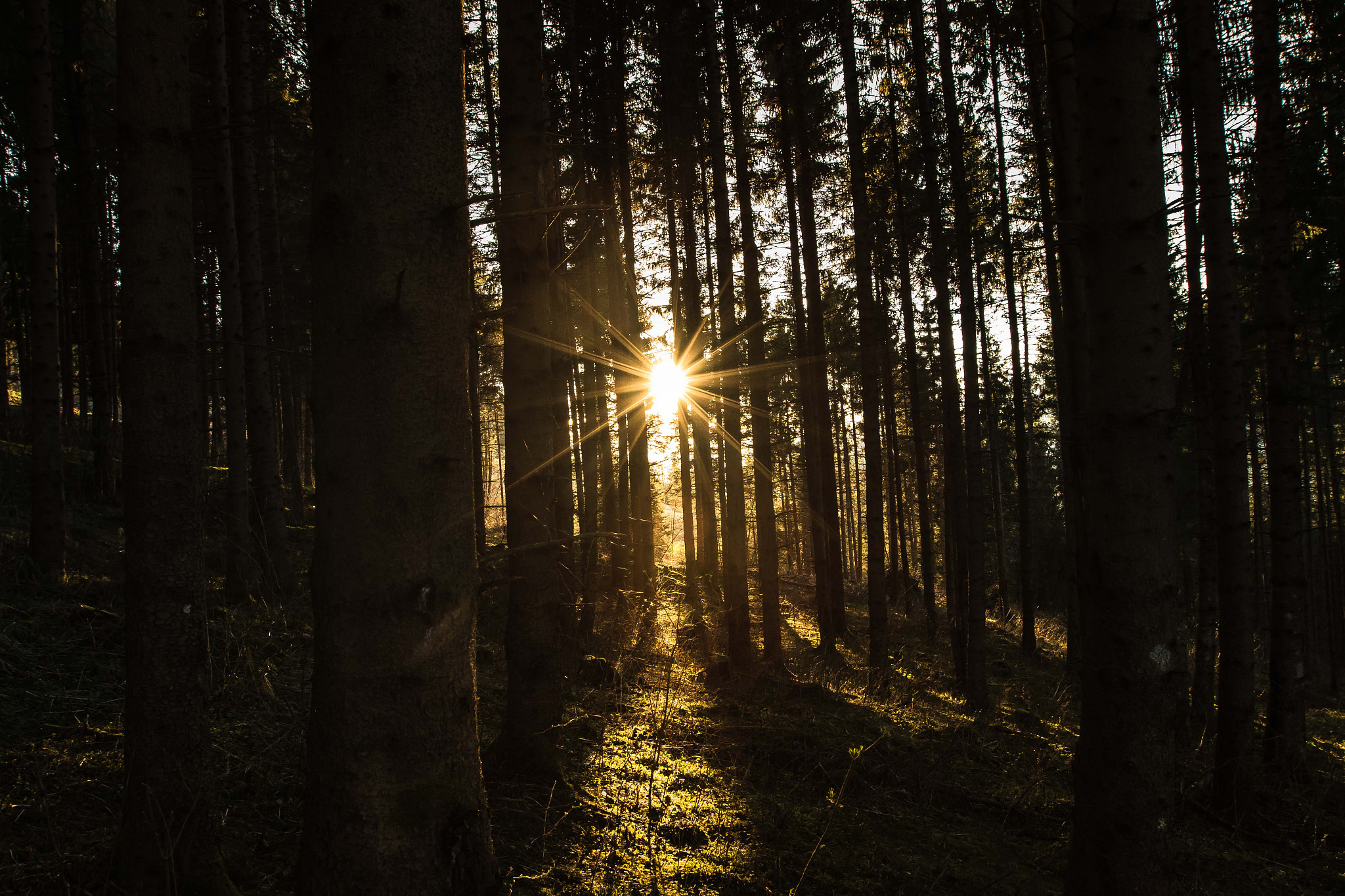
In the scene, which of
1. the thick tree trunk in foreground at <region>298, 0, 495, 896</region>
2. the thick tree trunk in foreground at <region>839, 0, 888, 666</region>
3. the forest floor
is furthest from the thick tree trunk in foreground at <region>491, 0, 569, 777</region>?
the thick tree trunk in foreground at <region>839, 0, 888, 666</region>

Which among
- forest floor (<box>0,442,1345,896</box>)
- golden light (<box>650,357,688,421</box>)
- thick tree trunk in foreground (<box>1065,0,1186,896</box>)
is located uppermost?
golden light (<box>650,357,688,421</box>)

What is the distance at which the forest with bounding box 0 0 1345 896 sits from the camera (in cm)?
171

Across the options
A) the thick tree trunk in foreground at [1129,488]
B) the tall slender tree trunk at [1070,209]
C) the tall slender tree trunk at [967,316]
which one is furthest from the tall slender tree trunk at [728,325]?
the thick tree trunk in foreground at [1129,488]

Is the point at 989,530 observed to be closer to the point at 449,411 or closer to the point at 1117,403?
the point at 1117,403

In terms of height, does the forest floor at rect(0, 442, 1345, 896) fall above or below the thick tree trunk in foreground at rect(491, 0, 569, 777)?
below

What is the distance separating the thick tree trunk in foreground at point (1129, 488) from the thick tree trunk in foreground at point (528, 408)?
3090 mm

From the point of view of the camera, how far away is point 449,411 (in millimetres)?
1754

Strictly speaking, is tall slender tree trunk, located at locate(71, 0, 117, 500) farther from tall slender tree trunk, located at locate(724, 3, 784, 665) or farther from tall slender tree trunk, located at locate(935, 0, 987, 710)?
tall slender tree trunk, located at locate(935, 0, 987, 710)

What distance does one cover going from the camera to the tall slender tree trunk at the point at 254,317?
8406mm

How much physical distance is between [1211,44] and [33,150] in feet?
38.2

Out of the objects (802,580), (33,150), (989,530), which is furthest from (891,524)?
(33,150)

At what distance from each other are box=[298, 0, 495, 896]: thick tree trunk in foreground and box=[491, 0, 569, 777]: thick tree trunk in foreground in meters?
2.60

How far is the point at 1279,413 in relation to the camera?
6305 millimetres

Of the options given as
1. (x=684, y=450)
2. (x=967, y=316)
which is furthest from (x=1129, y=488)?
(x=684, y=450)
